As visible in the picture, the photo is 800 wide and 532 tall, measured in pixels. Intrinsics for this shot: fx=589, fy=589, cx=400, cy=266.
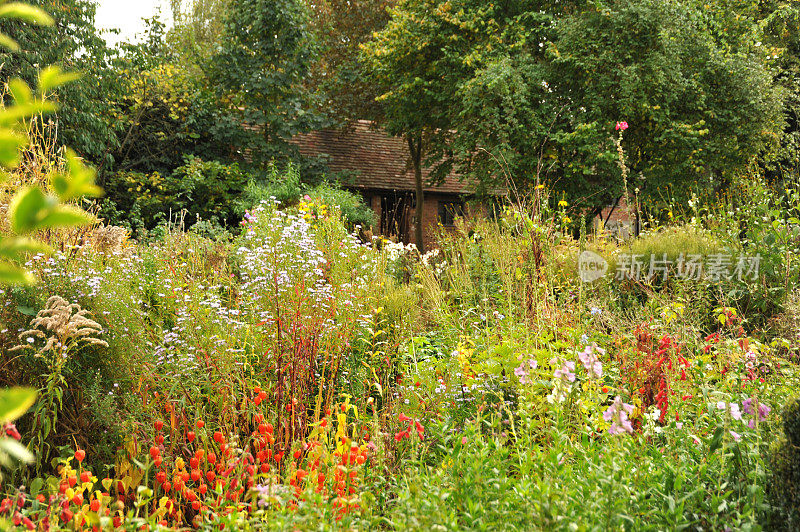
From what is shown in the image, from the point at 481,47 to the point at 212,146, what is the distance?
6.31 m

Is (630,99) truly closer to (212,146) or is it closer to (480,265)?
(480,265)

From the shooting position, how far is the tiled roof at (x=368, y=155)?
1784 cm

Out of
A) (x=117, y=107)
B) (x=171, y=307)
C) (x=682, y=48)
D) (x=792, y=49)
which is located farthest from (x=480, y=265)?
(x=792, y=49)

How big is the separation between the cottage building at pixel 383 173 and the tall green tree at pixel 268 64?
405 cm

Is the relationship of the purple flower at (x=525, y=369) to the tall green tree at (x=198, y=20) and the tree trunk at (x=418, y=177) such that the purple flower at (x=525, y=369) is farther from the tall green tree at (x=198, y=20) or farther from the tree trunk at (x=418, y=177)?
the tall green tree at (x=198, y=20)

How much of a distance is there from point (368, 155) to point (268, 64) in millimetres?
6159

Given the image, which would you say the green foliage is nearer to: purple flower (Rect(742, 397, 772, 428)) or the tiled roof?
the tiled roof

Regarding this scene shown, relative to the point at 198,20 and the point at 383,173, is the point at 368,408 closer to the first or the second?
the point at 383,173

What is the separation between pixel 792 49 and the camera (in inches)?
583

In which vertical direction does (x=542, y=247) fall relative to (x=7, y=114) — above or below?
below

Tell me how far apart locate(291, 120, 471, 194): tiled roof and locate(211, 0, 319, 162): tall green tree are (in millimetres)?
4065

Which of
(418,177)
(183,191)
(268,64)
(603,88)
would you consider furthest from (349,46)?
(603,88)

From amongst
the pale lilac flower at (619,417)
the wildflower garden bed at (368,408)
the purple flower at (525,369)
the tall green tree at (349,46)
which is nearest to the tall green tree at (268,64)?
the tall green tree at (349,46)

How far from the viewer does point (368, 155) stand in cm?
1894
